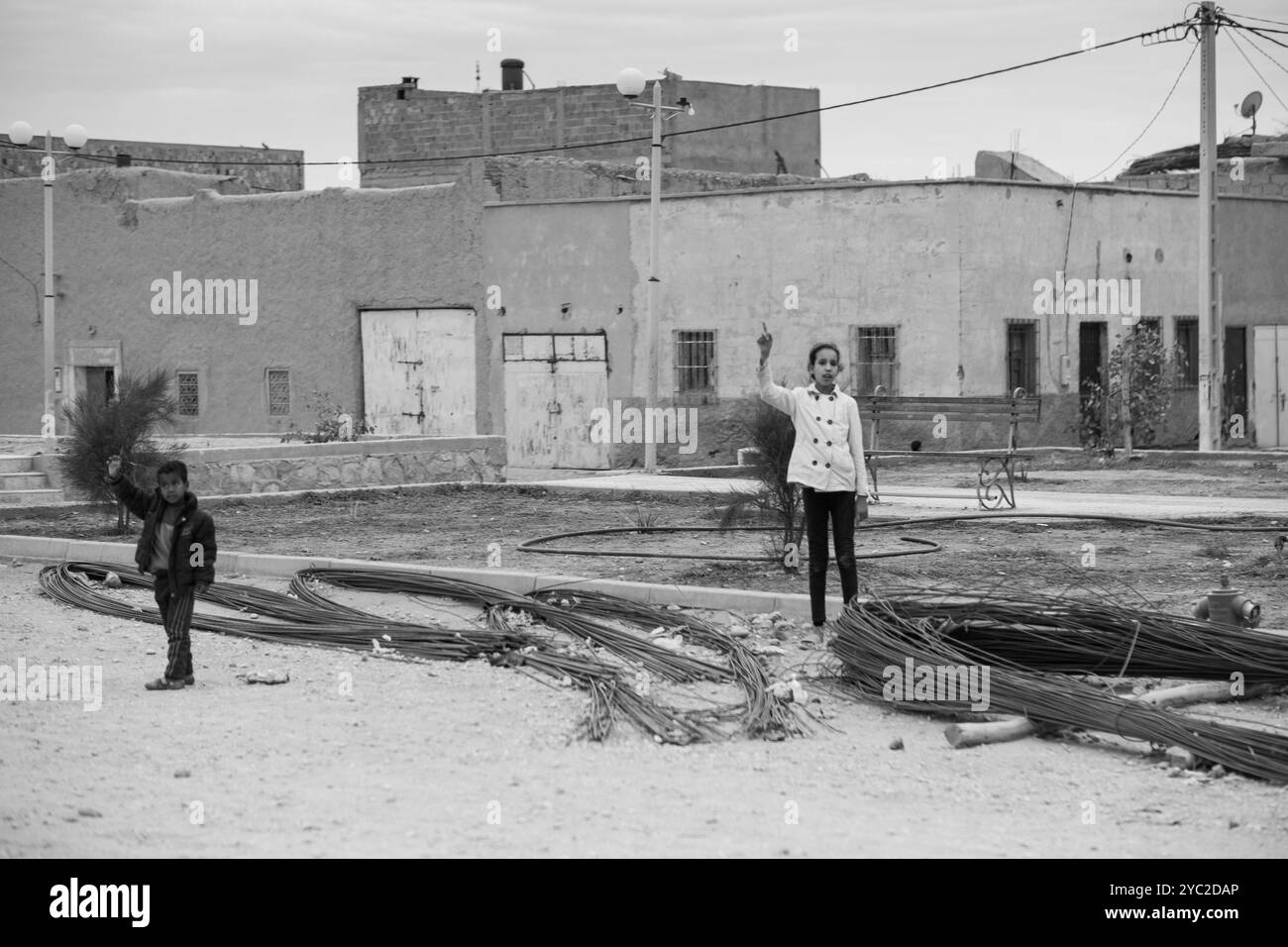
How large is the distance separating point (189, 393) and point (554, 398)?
28.8ft

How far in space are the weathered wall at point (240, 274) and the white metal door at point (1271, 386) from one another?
46.6 ft

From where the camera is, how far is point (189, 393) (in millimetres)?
A: 35156

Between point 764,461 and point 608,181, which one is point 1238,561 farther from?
point 608,181

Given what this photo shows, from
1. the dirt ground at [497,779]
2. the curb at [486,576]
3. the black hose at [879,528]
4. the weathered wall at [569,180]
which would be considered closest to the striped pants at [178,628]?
the dirt ground at [497,779]

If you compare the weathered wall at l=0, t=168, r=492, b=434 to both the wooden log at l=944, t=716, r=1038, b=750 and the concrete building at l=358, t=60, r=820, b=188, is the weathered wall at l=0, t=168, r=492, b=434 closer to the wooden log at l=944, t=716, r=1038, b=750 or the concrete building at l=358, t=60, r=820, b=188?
the concrete building at l=358, t=60, r=820, b=188

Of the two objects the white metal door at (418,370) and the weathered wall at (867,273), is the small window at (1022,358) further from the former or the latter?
the white metal door at (418,370)

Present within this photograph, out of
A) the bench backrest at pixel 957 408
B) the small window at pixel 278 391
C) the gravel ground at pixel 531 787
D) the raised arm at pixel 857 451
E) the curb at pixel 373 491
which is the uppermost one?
the small window at pixel 278 391

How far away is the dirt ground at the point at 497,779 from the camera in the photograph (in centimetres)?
589

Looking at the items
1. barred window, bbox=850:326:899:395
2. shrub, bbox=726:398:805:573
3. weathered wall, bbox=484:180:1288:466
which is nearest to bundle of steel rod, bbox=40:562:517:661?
shrub, bbox=726:398:805:573

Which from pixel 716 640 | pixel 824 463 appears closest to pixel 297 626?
pixel 716 640

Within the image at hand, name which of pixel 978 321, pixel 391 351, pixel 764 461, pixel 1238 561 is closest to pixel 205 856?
pixel 764 461

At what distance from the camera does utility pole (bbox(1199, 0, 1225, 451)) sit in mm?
25891

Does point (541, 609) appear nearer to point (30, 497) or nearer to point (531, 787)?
point (531, 787)

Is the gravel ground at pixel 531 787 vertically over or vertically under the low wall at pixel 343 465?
under
